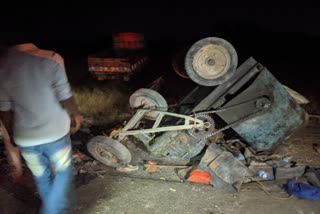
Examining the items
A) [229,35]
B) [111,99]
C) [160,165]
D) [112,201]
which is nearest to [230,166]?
[160,165]

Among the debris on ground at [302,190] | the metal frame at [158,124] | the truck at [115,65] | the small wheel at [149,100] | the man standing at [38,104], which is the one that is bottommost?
the truck at [115,65]

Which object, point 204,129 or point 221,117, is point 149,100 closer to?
point 204,129

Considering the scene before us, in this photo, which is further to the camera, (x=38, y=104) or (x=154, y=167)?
(x=154, y=167)

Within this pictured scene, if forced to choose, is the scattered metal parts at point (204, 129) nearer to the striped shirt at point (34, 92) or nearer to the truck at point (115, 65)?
the striped shirt at point (34, 92)

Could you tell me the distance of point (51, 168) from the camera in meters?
3.51

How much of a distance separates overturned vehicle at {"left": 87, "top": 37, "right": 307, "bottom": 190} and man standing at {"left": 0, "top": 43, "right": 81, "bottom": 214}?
205 centimetres

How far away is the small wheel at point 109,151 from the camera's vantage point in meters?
5.32

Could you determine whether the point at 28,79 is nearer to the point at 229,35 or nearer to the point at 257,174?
the point at 257,174

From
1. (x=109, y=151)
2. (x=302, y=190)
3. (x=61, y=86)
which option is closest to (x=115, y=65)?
(x=109, y=151)

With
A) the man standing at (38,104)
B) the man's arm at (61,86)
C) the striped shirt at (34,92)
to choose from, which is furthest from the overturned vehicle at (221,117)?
the striped shirt at (34,92)

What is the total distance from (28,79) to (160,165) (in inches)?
127

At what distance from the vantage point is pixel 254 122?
5238 mm

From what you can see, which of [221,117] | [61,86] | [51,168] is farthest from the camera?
[221,117]

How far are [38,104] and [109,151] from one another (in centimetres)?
260
